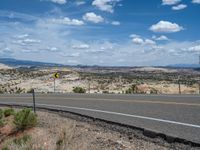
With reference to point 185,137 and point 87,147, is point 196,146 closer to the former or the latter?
point 185,137

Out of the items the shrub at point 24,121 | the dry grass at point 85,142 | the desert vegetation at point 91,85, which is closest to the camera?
the dry grass at point 85,142

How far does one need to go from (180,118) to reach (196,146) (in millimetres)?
3832

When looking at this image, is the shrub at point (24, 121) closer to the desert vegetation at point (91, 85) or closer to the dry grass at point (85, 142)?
the dry grass at point (85, 142)

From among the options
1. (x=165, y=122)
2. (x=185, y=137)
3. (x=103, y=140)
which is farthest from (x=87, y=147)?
(x=165, y=122)

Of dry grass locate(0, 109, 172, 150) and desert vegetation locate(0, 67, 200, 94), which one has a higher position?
dry grass locate(0, 109, 172, 150)

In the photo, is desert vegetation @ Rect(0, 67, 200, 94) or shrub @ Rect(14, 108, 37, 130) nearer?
shrub @ Rect(14, 108, 37, 130)

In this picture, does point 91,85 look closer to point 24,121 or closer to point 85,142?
point 24,121

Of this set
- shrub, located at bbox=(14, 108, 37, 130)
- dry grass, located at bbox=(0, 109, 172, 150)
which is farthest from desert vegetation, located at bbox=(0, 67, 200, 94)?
dry grass, located at bbox=(0, 109, 172, 150)

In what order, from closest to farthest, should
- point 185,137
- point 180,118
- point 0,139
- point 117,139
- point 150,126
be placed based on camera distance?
point 185,137, point 117,139, point 150,126, point 180,118, point 0,139

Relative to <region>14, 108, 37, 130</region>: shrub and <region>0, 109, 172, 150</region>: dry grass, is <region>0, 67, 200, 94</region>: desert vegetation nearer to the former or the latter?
<region>14, 108, 37, 130</region>: shrub

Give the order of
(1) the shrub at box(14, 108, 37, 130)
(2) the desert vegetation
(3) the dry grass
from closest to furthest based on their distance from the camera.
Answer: (3) the dry grass < (1) the shrub at box(14, 108, 37, 130) < (2) the desert vegetation

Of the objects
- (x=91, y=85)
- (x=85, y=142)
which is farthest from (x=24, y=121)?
(x=91, y=85)

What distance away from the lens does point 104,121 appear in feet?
42.1

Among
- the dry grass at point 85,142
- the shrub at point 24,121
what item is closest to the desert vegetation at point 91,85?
the shrub at point 24,121
